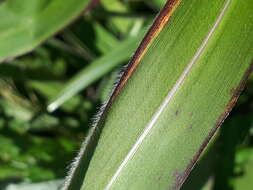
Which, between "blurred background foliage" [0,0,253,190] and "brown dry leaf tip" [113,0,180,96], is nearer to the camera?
"brown dry leaf tip" [113,0,180,96]

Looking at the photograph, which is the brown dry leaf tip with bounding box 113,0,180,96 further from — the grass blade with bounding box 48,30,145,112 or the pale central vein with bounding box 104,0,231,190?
the grass blade with bounding box 48,30,145,112

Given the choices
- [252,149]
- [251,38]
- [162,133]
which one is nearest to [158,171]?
[162,133]

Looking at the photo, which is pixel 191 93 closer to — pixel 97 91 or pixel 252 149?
pixel 252 149

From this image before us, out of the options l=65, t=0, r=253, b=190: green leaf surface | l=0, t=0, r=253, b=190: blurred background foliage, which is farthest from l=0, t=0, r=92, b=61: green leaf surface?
l=65, t=0, r=253, b=190: green leaf surface

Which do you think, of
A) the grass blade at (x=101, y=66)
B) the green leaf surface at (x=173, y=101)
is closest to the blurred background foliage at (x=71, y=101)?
the grass blade at (x=101, y=66)

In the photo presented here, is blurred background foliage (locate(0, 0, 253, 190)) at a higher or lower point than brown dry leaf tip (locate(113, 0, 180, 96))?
lower

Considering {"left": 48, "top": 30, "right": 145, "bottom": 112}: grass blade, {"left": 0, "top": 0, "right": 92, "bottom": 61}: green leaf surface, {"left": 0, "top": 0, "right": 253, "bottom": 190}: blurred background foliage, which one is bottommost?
{"left": 0, "top": 0, "right": 253, "bottom": 190}: blurred background foliage

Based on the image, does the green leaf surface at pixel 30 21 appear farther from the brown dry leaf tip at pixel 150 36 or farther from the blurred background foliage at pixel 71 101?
the brown dry leaf tip at pixel 150 36
